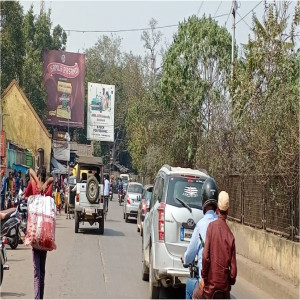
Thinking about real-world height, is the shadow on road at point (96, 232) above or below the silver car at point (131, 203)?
below

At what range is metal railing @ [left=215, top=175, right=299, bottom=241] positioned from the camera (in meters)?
12.1

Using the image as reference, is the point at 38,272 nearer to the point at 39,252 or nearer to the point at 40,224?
the point at 39,252

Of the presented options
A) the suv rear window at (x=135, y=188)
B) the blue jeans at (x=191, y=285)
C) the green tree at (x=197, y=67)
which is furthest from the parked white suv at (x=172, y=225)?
the suv rear window at (x=135, y=188)

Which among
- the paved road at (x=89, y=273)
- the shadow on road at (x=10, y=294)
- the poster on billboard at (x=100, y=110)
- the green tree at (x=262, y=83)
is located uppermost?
the poster on billboard at (x=100, y=110)

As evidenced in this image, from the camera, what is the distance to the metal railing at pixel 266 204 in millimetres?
12109

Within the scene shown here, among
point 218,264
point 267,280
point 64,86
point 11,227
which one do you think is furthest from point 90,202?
point 64,86

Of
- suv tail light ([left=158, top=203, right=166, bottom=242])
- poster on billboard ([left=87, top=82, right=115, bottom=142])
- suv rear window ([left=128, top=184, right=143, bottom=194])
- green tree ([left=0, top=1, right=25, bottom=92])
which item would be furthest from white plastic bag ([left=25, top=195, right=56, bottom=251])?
poster on billboard ([left=87, top=82, right=115, bottom=142])

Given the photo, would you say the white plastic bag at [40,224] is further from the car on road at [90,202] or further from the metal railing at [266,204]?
the car on road at [90,202]

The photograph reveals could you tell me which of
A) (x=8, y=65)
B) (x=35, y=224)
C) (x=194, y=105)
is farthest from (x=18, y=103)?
(x=35, y=224)

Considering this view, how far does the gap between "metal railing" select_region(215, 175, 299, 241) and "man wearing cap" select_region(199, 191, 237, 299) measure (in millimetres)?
5626

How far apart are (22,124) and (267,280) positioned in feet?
156

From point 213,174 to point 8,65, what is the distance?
3150 centimetres

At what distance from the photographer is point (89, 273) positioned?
44.3 feet

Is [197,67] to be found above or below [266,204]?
above
